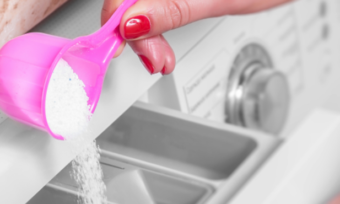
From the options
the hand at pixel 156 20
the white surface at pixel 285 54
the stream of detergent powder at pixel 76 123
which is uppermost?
the hand at pixel 156 20

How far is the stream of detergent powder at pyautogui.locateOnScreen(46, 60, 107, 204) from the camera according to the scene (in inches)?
15.8

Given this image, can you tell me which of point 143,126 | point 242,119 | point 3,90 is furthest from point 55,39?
point 242,119

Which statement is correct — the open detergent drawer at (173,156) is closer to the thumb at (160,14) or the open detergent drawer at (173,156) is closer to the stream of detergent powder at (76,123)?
the stream of detergent powder at (76,123)

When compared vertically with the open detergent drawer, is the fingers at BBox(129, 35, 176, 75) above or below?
above

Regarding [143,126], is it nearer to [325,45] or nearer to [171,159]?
[171,159]

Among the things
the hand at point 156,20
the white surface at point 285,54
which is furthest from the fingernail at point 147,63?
the white surface at point 285,54

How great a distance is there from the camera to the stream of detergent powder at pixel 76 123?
1.32ft

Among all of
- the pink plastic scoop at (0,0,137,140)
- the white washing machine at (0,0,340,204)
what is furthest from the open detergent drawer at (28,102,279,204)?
the pink plastic scoop at (0,0,137,140)

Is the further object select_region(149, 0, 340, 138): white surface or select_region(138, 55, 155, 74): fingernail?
select_region(149, 0, 340, 138): white surface

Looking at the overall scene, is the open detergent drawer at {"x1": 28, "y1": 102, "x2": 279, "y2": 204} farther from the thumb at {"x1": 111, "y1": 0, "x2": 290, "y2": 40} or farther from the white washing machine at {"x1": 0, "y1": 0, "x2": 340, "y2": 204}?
the thumb at {"x1": 111, "y1": 0, "x2": 290, "y2": 40}

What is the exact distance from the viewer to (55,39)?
0.39 m

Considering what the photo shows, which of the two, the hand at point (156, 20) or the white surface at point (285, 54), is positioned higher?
the hand at point (156, 20)

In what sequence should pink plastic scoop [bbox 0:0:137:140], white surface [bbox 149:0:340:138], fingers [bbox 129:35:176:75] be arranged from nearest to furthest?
pink plastic scoop [bbox 0:0:137:140] → fingers [bbox 129:35:176:75] → white surface [bbox 149:0:340:138]

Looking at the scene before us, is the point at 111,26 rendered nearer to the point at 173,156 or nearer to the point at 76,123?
the point at 76,123
